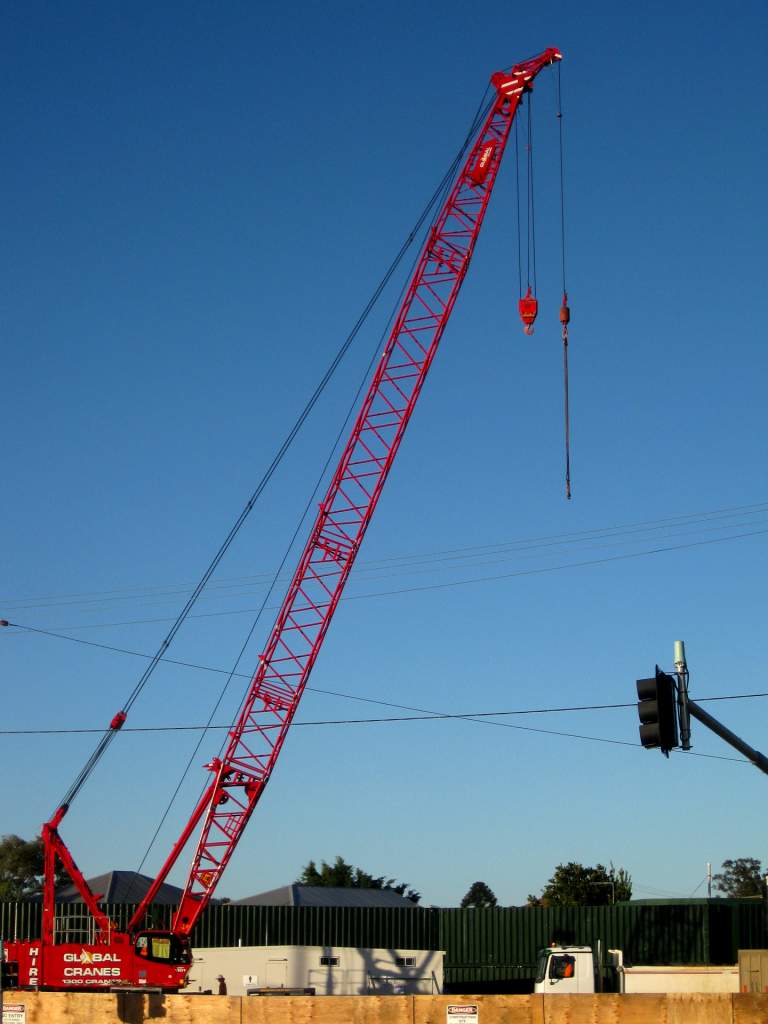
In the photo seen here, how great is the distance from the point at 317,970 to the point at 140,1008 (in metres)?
16.6

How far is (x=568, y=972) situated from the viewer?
42.0m

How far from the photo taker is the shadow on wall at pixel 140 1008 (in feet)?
111

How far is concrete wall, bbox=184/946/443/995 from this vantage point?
161 ft

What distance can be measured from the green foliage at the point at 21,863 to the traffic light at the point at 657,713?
4687 inches

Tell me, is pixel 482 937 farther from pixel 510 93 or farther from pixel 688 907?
pixel 510 93

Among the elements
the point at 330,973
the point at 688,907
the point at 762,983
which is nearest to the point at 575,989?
the point at 762,983

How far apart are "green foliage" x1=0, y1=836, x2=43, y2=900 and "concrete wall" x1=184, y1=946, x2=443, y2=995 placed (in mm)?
85449

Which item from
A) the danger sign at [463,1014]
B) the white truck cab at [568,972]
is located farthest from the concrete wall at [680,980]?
the danger sign at [463,1014]

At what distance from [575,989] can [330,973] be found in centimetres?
1172

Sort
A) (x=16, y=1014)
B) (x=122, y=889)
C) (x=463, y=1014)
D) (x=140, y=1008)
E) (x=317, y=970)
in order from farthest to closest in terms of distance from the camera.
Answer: (x=122, y=889), (x=317, y=970), (x=16, y=1014), (x=140, y=1008), (x=463, y=1014)

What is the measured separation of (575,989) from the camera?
137 ft

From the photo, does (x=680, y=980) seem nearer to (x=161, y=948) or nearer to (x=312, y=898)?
(x=161, y=948)

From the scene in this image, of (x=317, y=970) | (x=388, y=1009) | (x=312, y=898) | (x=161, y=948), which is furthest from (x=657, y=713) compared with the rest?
(x=312, y=898)

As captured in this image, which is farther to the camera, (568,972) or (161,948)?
(161,948)
